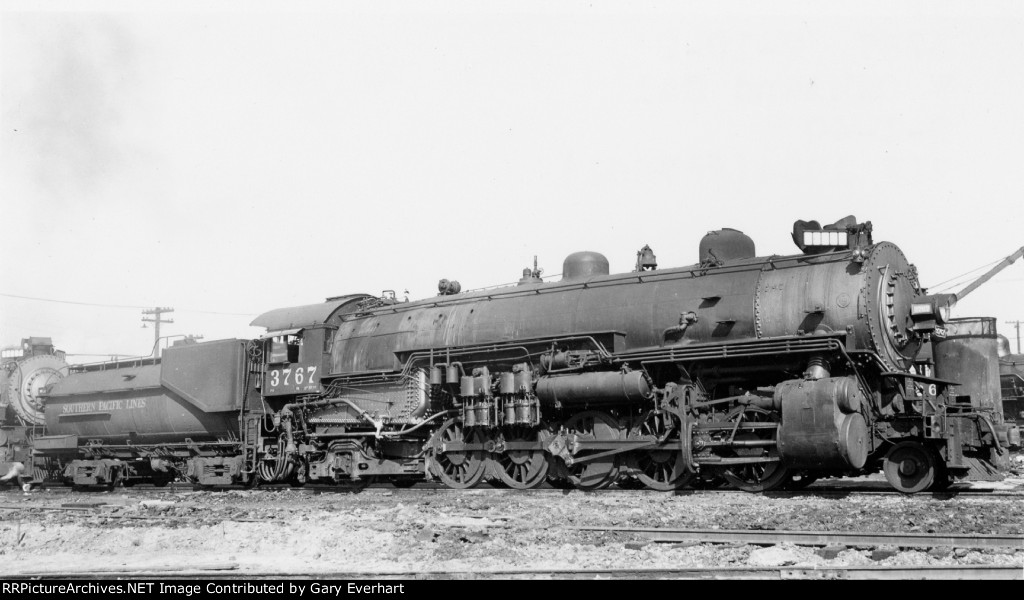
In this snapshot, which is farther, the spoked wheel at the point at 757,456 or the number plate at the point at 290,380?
the number plate at the point at 290,380

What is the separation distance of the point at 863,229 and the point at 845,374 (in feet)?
7.97

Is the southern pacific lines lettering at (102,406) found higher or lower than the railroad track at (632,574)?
higher

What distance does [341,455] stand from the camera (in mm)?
18750

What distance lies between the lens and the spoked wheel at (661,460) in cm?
1456

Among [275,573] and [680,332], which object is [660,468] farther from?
[275,573]

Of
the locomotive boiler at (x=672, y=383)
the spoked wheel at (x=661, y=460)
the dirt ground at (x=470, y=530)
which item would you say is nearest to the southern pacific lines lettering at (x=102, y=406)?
the locomotive boiler at (x=672, y=383)

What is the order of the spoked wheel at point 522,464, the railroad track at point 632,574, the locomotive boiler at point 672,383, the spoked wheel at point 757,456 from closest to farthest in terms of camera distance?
the railroad track at point 632,574 < the locomotive boiler at point 672,383 < the spoked wheel at point 757,456 < the spoked wheel at point 522,464

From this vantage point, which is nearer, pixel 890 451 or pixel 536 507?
pixel 536 507

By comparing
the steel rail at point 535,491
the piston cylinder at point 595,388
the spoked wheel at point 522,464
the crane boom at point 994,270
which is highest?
the crane boom at point 994,270

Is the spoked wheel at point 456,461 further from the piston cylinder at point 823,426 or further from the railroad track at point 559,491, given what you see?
the piston cylinder at point 823,426

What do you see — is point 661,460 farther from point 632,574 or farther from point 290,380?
point 290,380

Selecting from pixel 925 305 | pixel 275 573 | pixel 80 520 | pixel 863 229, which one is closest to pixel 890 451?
pixel 925 305

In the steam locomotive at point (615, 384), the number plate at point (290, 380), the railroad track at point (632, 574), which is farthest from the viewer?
the number plate at point (290, 380)

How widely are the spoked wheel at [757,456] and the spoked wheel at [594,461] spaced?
2008mm
